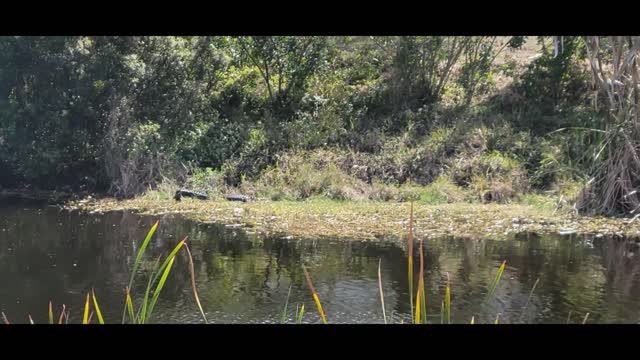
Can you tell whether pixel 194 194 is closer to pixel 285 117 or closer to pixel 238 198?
pixel 238 198

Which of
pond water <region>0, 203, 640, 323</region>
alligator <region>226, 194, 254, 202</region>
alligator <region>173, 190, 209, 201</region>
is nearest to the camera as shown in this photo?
pond water <region>0, 203, 640, 323</region>

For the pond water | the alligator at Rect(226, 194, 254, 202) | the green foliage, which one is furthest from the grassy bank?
the green foliage

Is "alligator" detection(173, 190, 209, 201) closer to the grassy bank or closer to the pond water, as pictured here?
the grassy bank

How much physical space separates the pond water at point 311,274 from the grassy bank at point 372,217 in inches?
22.6

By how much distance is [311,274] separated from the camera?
34.0 feet

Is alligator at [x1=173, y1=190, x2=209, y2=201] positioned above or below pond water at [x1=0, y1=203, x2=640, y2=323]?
above

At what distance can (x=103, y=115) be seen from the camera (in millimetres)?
18547

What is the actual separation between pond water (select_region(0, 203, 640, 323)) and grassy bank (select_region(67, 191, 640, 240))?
57 cm

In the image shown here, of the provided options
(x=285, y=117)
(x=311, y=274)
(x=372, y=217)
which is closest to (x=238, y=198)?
(x=372, y=217)

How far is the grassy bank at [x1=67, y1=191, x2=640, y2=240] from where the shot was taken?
13.1 metres

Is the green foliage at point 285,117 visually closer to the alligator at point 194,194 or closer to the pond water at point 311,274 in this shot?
the alligator at point 194,194
